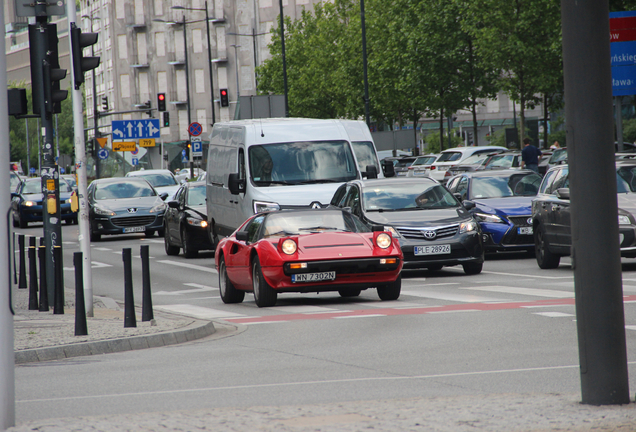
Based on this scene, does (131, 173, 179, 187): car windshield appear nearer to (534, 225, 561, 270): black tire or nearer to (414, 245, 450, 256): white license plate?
(534, 225, 561, 270): black tire

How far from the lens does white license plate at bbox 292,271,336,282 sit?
1406 cm

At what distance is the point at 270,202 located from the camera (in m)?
19.9

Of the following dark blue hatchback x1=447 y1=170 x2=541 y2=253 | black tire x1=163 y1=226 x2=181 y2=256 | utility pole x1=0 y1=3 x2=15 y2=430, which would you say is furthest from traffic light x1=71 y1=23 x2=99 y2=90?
black tire x1=163 y1=226 x2=181 y2=256

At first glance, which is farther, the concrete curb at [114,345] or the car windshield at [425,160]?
the car windshield at [425,160]

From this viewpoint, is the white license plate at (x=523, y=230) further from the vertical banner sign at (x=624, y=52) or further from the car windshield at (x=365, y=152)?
the vertical banner sign at (x=624, y=52)

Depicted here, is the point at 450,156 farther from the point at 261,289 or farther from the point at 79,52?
the point at 79,52

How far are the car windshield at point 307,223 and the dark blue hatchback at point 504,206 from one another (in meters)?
5.71

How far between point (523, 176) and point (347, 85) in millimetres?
45632

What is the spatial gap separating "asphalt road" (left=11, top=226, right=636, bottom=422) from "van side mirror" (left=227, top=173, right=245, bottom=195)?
4.26m

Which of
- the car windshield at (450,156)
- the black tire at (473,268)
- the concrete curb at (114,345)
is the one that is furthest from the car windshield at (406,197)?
the car windshield at (450,156)

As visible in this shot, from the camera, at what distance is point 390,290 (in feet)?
48.1

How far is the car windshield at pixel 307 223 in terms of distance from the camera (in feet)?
48.8

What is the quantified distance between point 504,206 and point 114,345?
38.3 feet

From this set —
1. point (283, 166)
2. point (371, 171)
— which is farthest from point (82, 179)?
point (371, 171)
